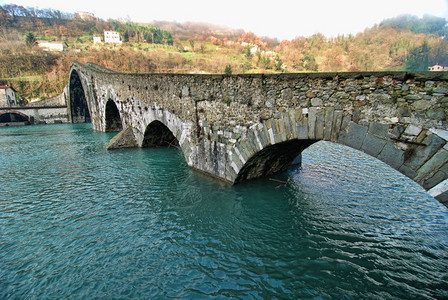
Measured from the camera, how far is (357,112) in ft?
17.5

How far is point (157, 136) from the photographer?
16.3m

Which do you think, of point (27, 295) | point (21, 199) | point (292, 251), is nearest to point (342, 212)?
point (292, 251)

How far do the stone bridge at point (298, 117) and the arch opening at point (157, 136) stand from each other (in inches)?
59.4

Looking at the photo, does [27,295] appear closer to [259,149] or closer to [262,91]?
[259,149]

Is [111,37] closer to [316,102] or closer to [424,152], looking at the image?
[316,102]

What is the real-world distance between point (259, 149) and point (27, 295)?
6.08m

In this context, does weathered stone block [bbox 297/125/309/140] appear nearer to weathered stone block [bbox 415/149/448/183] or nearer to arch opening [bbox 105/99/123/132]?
weathered stone block [bbox 415/149/448/183]

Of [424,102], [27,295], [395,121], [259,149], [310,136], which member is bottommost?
[27,295]

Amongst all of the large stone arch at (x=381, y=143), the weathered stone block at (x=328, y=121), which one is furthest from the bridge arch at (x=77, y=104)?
the weathered stone block at (x=328, y=121)

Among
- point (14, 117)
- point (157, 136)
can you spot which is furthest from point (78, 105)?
point (157, 136)

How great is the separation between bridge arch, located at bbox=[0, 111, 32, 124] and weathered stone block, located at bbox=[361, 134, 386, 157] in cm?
4634

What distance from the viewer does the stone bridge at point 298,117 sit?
4.41m

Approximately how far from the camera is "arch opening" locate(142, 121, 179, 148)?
50.6 feet

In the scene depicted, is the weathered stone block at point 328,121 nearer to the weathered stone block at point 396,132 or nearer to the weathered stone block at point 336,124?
the weathered stone block at point 336,124
